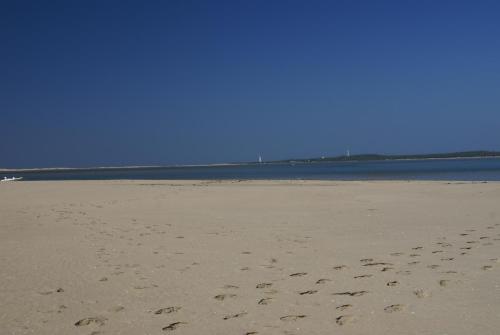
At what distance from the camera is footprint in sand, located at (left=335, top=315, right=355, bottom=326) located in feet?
13.9

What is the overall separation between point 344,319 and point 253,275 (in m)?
1.94

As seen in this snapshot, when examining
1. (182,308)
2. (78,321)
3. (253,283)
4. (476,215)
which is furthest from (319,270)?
(476,215)

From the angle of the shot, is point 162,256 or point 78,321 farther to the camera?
point 162,256

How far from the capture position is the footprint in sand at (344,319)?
4.24 meters

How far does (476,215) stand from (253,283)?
8611 mm

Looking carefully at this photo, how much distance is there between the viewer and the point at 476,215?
12.0m

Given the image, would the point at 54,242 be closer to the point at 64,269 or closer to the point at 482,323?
the point at 64,269

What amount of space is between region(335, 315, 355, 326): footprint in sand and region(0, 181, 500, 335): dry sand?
20 mm

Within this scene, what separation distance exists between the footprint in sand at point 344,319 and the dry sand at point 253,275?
0.02 meters

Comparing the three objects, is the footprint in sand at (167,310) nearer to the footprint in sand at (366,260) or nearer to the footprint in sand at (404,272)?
the footprint in sand at (404,272)

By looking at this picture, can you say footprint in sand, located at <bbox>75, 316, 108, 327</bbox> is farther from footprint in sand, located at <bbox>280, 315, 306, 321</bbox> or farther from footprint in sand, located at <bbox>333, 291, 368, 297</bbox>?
footprint in sand, located at <bbox>333, 291, 368, 297</bbox>

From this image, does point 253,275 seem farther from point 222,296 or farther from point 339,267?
point 339,267

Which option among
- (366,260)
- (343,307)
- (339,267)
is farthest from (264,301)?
(366,260)

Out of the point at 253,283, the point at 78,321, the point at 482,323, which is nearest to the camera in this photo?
the point at 482,323
